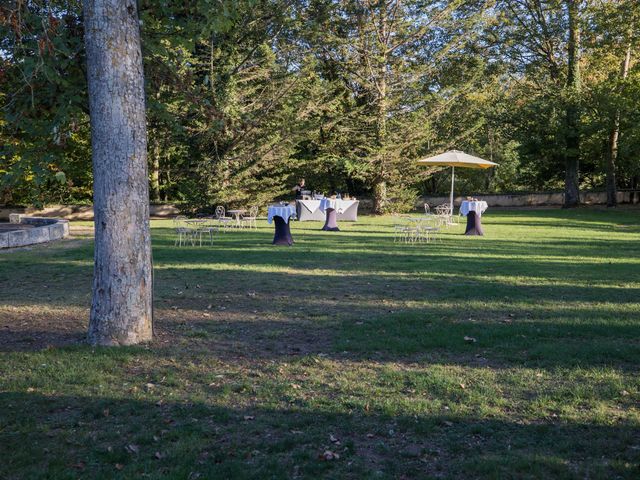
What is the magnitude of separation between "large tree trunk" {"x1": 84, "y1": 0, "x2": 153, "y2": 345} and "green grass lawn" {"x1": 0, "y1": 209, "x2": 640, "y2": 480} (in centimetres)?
47

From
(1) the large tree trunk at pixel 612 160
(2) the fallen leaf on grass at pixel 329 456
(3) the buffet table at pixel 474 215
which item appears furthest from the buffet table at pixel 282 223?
(1) the large tree trunk at pixel 612 160

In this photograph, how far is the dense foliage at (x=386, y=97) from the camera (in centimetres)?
2525

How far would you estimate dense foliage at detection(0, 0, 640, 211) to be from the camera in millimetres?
25250

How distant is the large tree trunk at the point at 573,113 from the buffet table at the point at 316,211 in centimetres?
1343

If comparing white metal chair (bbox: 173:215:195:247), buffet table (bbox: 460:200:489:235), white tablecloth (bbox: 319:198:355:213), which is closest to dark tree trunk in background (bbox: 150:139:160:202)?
white tablecloth (bbox: 319:198:355:213)

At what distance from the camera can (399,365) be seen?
210 inches

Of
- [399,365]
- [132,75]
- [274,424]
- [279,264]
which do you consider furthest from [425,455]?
[279,264]

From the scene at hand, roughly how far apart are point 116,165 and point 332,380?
2.86m

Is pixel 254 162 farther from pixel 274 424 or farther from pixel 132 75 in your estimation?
pixel 274 424

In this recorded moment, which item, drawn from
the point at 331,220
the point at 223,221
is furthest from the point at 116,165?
the point at 331,220

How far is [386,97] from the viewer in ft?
92.4

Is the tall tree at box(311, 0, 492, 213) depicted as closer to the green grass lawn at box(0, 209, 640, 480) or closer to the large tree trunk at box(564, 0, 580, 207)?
the large tree trunk at box(564, 0, 580, 207)

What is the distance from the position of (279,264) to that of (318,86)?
1647 centimetres

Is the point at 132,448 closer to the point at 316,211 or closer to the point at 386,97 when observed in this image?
the point at 316,211
